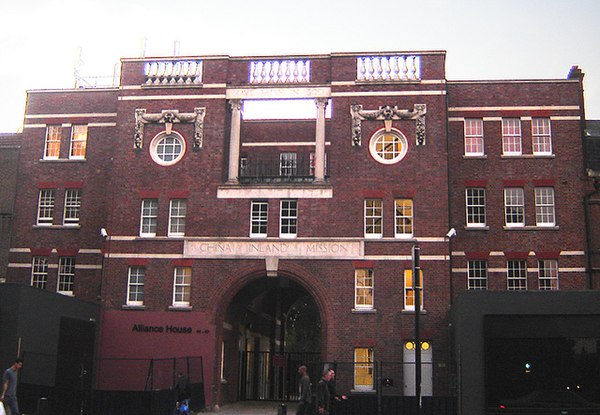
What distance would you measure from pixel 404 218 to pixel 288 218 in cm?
527

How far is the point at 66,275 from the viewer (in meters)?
39.0

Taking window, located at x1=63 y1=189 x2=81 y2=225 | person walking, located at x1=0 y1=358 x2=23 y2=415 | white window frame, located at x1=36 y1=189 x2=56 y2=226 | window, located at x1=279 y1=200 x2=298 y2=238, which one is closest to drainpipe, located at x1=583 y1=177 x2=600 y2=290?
window, located at x1=279 y1=200 x2=298 y2=238

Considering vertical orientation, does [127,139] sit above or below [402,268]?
above

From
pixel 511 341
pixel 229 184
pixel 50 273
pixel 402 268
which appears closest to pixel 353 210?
pixel 402 268

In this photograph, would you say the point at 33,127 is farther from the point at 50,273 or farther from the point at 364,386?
the point at 364,386

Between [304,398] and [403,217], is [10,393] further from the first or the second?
[403,217]

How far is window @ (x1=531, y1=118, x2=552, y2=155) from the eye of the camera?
37656mm

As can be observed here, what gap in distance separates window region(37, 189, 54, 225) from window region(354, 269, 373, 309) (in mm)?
15730

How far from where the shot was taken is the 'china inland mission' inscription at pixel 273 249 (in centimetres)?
3559

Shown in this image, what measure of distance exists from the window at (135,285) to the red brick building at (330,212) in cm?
7

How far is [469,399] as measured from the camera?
95.7ft

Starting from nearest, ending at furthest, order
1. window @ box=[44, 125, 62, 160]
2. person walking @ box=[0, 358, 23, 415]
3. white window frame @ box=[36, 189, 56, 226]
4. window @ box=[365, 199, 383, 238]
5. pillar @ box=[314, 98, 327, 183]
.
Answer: person walking @ box=[0, 358, 23, 415], window @ box=[365, 199, 383, 238], pillar @ box=[314, 98, 327, 183], white window frame @ box=[36, 189, 56, 226], window @ box=[44, 125, 62, 160]

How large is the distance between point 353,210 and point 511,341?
9634 millimetres

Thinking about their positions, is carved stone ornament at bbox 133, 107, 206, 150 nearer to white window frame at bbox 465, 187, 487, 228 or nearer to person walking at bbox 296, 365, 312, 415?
white window frame at bbox 465, 187, 487, 228
